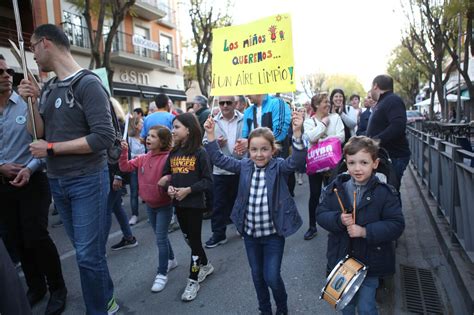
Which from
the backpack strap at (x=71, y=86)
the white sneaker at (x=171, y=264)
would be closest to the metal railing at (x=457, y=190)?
the white sneaker at (x=171, y=264)

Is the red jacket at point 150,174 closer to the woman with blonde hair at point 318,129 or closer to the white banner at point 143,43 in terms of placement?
the woman with blonde hair at point 318,129

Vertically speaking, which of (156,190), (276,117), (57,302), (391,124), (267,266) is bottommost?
(57,302)

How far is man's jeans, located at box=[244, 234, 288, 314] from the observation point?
2.79 m

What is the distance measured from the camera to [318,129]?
4.38 m

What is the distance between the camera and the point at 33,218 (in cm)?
330

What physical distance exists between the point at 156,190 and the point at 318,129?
2004mm

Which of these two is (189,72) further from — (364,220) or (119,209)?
(364,220)

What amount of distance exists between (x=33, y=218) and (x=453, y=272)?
403cm

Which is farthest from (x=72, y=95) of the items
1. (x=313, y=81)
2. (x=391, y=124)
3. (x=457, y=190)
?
(x=313, y=81)

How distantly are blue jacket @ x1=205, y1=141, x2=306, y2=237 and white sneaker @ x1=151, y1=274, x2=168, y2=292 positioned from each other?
127 cm

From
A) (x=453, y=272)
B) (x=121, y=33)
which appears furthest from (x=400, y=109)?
(x=121, y=33)

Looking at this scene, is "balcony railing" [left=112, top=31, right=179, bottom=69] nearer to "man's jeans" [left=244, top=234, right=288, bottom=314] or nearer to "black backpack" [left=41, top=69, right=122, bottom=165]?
"black backpack" [left=41, top=69, right=122, bottom=165]

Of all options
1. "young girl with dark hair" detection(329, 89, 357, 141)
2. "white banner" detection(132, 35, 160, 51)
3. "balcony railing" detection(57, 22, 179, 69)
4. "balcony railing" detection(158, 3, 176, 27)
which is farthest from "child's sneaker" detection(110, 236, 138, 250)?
"balcony railing" detection(158, 3, 176, 27)

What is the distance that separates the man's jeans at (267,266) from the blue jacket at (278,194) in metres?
0.12
